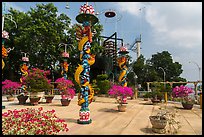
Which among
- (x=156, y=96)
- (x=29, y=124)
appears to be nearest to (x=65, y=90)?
(x=156, y=96)

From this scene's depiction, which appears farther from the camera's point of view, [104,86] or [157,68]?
[157,68]

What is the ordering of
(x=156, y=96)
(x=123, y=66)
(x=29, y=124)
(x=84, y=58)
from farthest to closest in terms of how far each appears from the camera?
(x=123, y=66) < (x=156, y=96) < (x=84, y=58) < (x=29, y=124)

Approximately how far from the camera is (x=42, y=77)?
1257 cm

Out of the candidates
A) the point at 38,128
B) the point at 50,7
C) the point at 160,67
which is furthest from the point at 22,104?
the point at 160,67

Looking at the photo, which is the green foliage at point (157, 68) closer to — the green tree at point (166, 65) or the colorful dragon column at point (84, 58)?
the green tree at point (166, 65)

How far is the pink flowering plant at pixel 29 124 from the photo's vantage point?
436 cm

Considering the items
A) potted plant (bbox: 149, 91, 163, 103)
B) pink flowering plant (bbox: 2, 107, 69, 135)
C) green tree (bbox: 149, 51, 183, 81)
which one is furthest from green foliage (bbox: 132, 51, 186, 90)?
pink flowering plant (bbox: 2, 107, 69, 135)

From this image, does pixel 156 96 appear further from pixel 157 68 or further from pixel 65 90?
pixel 157 68

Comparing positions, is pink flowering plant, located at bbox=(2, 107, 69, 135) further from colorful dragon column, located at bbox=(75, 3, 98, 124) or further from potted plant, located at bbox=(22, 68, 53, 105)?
potted plant, located at bbox=(22, 68, 53, 105)

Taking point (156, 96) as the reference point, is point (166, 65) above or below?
above

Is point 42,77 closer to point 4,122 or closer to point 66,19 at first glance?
point 4,122

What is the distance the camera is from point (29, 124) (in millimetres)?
4586

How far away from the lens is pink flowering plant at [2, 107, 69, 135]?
14.3ft

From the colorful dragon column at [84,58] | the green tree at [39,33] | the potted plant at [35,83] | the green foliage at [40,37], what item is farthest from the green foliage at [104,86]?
the colorful dragon column at [84,58]
